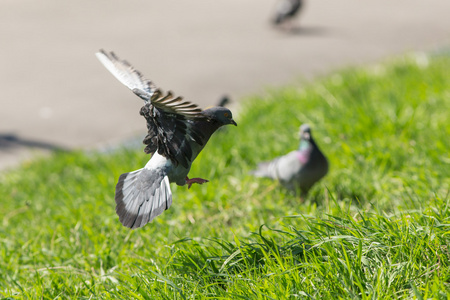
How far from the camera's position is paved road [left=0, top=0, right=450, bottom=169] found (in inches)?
283

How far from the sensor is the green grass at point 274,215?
264 cm

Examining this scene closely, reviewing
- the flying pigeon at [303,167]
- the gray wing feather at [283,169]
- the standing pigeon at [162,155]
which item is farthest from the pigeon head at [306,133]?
the standing pigeon at [162,155]

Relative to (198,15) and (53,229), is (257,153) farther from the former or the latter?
(198,15)

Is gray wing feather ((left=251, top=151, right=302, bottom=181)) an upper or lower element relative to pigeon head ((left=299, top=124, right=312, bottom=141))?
lower

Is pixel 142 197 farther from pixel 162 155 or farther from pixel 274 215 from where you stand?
pixel 274 215

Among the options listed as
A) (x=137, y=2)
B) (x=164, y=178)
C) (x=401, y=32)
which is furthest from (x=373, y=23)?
(x=164, y=178)

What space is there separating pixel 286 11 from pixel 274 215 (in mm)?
7037

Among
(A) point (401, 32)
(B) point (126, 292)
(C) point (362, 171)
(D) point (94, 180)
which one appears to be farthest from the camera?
(A) point (401, 32)

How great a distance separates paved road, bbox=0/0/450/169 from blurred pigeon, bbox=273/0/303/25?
0.97 ft

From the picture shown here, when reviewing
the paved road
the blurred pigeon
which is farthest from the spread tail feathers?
the blurred pigeon

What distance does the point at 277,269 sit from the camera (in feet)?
8.73

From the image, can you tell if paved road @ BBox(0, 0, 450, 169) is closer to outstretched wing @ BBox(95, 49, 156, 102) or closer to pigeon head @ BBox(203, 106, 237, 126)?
outstretched wing @ BBox(95, 49, 156, 102)

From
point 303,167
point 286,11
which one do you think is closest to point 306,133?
point 303,167

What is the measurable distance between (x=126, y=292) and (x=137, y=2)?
33.2ft
